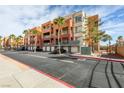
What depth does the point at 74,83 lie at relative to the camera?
11547 mm

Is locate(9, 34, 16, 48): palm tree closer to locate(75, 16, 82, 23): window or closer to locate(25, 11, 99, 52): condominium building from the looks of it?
locate(25, 11, 99, 52): condominium building

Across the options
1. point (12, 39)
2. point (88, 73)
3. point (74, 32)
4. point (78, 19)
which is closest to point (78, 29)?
point (74, 32)

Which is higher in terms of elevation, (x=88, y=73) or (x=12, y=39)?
(x=12, y=39)

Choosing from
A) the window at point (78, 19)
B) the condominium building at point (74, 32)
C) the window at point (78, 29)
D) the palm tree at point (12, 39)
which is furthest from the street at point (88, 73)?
the palm tree at point (12, 39)

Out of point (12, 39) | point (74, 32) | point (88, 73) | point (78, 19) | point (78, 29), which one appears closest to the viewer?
point (88, 73)

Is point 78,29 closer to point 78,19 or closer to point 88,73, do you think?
point 78,19

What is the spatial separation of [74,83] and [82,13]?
41.1 metres

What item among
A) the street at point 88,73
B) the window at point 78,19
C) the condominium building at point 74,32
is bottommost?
the street at point 88,73

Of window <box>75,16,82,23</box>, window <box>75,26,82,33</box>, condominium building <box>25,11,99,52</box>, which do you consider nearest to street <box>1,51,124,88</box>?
condominium building <box>25,11,99,52</box>

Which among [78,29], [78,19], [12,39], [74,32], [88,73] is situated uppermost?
[78,19]

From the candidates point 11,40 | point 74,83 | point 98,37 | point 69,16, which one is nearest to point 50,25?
point 69,16

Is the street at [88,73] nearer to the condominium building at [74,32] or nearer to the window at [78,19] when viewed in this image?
the condominium building at [74,32]

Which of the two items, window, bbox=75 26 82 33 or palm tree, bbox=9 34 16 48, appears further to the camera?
palm tree, bbox=9 34 16 48
